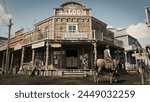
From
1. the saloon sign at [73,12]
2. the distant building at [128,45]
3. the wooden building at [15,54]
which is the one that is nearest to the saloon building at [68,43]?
the saloon sign at [73,12]

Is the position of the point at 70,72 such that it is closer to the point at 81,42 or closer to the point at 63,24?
the point at 81,42

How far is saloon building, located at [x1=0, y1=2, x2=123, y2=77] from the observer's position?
1559 cm

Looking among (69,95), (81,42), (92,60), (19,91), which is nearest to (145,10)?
(81,42)

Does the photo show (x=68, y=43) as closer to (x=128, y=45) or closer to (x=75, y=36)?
(x=75, y=36)

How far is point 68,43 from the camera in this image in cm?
1612

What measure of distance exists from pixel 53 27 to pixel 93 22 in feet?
14.2

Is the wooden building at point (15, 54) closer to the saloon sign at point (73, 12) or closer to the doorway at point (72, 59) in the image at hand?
the saloon sign at point (73, 12)

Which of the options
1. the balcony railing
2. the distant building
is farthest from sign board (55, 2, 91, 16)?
the distant building

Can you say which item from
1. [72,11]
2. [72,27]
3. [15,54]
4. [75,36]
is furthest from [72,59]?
[15,54]

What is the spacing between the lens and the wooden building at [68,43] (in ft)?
51.2

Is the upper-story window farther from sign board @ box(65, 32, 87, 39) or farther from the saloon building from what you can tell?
sign board @ box(65, 32, 87, 39)

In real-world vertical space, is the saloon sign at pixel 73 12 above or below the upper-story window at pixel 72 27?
above

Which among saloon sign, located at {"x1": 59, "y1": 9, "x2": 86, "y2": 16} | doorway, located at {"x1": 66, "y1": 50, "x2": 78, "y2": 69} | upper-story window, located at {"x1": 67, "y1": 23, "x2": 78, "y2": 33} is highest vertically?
saloon sign, located at {"x1": 59, "y1": 9, "x2": 86, "y2": 16}

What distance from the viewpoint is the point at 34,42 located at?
1709 centimetres
